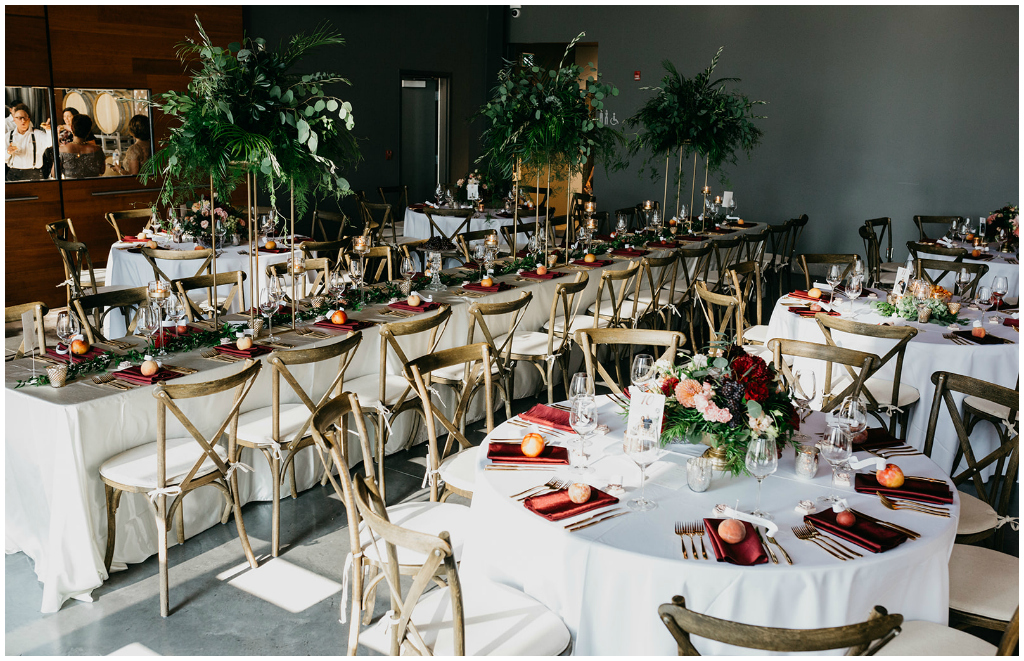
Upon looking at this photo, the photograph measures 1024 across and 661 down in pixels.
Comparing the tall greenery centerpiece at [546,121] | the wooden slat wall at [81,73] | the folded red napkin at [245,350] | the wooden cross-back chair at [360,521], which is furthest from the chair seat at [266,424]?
the wooden slat wall at [81,73]

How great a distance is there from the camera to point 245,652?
3.01 m

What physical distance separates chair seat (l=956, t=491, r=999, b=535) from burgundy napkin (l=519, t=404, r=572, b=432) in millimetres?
1396

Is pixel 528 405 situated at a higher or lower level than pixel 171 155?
lower

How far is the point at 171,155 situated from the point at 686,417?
2730 mm

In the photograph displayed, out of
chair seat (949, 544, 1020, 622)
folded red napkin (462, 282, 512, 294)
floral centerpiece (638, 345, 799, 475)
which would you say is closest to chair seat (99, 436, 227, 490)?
floral centerpiece (638, 345, 799, 475)

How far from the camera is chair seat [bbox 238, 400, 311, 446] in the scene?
3691mm

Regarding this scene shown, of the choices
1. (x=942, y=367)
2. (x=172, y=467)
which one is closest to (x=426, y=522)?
(x=172, y=467)

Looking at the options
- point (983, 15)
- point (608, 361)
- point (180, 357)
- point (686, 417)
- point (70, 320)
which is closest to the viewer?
point (686, 417)

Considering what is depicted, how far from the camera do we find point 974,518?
3.01m

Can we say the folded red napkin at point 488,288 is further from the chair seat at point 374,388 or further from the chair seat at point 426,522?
the chair seat at point 426,522

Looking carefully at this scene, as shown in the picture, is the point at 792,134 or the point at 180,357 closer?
the point at 180,357

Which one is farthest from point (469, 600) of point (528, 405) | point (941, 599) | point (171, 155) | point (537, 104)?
point (537, 104)

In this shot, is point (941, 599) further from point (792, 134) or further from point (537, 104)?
point (792, 134)

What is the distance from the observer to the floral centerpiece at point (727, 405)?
265cm
